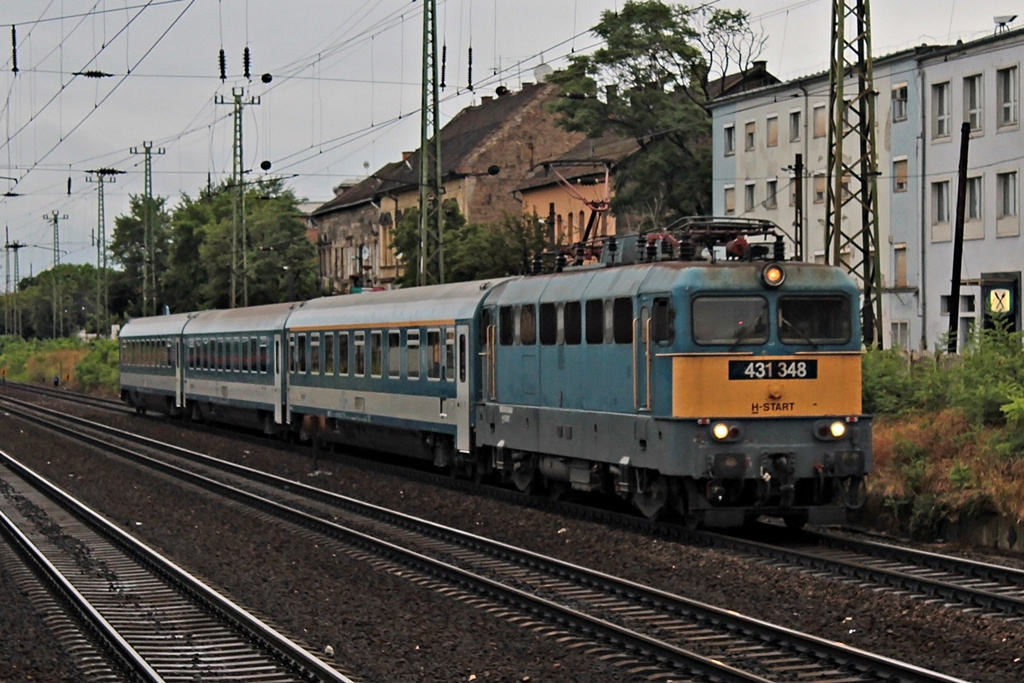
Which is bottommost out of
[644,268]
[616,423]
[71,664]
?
[71,664]

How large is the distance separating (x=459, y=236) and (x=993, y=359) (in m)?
43.2

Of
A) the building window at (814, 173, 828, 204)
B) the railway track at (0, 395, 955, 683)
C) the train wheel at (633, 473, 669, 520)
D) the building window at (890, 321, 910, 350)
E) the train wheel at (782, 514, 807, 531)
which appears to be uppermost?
the building window at (814, 173, 828, 204)

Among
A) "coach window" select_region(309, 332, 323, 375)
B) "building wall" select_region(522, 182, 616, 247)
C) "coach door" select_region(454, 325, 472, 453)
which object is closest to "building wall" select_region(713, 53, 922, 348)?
"building wall" select_region(522, 182, 616, 247)

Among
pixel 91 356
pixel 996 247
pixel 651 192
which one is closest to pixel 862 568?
pixel 996 247

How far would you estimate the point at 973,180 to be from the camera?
50.0 m

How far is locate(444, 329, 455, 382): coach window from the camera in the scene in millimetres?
23625

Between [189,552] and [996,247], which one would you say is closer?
[189,552]

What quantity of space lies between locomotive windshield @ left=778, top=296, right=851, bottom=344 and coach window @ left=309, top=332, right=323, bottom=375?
15507mm

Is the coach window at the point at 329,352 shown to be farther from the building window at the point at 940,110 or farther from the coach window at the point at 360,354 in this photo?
the building window at the point at 940,110

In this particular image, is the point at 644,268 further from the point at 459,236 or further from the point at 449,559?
the point at 459,236

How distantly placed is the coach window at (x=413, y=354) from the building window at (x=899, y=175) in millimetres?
30661

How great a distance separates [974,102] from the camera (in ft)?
162

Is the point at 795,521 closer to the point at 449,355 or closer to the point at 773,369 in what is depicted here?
the point at 773,369

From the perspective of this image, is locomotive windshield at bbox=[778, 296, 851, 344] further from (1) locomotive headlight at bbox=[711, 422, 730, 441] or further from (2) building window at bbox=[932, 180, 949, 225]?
(2) building window at bbox=[932, 180, 949, 225]
